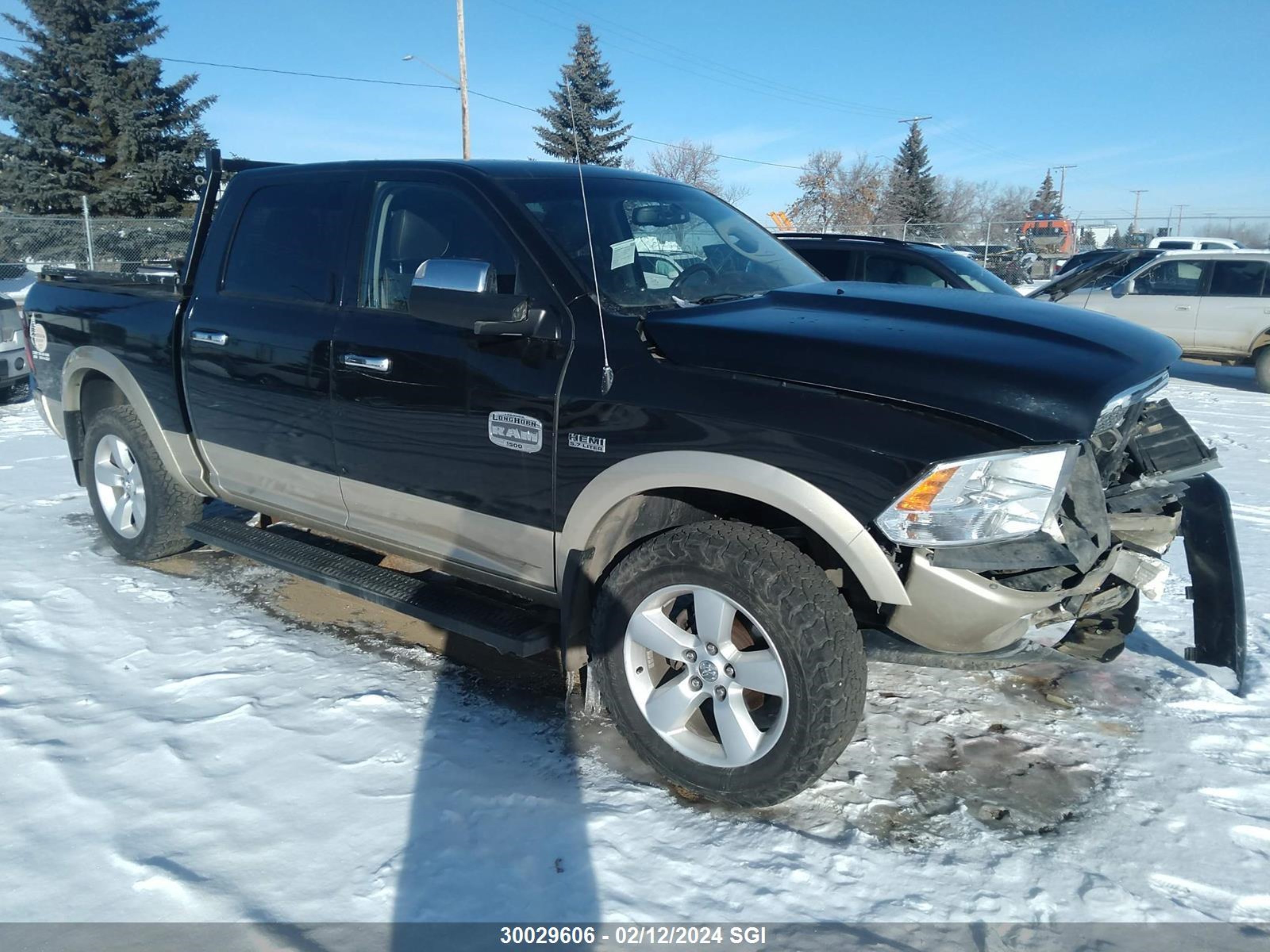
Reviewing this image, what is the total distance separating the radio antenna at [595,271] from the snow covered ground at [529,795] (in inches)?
52.7

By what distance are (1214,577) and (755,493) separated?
198cm

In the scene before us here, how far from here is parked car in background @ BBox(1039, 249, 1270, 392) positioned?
475 inches

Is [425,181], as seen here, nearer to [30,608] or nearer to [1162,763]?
[30,608]

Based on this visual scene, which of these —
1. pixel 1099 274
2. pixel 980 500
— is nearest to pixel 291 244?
pixel 980 500

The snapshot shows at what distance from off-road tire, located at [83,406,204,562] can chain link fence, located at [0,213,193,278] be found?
1770cm

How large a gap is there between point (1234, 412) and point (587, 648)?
9.85m

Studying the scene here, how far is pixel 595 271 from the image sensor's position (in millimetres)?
3164

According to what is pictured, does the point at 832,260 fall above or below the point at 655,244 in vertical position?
above

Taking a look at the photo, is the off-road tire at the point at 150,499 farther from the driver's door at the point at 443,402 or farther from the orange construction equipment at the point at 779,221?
the orange construction equipment at the point at 779,221

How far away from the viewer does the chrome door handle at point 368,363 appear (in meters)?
3.47

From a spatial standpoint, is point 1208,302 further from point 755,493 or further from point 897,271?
point 755,493

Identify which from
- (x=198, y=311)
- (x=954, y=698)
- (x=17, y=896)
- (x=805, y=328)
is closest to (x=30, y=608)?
(x=198, y=311)

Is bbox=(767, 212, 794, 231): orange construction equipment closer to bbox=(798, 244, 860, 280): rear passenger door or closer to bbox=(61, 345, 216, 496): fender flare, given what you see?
bbox=(798, 244, 860, 280): rear passenger door

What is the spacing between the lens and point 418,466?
3477 millimetres
